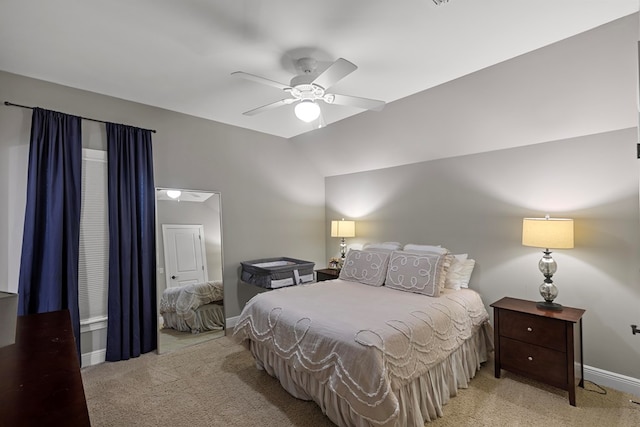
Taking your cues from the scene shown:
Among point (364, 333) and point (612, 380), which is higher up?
point (364, 333)

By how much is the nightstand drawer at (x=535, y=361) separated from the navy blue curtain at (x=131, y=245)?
137 inches

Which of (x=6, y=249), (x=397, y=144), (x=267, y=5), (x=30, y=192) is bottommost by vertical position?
(x=6, y=249)

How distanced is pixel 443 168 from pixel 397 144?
0.62 meters

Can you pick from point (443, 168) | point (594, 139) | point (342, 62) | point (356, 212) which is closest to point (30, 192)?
point (342, 62)

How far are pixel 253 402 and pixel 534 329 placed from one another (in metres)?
2.31

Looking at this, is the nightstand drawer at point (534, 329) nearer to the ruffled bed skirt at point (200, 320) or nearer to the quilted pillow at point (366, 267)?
the quilted pillow at point (366, 267)

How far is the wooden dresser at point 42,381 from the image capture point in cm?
91

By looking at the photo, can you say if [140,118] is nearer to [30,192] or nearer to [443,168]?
[30,192]

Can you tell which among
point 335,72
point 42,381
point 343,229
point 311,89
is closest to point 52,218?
point 42,381

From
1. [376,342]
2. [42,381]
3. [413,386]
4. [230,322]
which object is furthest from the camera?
[230,322]

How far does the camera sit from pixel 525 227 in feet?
8.66

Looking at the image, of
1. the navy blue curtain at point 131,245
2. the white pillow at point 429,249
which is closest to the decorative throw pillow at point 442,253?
the white pillow at point 429,249

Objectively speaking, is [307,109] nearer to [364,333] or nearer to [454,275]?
[364,333]

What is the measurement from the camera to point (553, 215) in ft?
9.18
